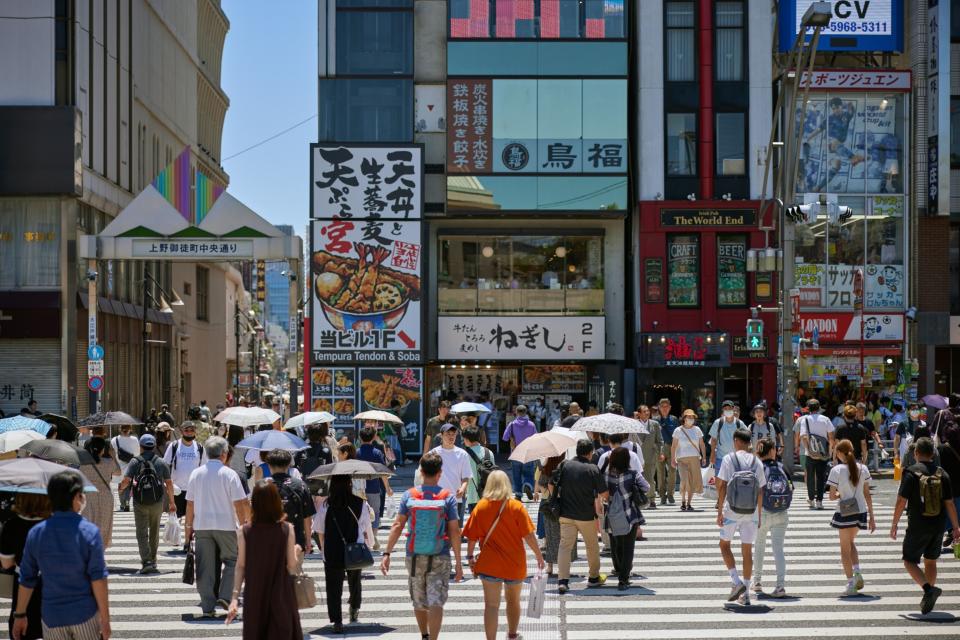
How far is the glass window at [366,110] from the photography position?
1452 inches

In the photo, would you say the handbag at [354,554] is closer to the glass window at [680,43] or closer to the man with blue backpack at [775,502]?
the man with blue backpack at [775,502]

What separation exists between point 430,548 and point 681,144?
30.5 m

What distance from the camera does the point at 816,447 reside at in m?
22.0

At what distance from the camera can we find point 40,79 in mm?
38375

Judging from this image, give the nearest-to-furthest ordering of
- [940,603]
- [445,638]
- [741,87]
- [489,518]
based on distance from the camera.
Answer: [489,518] → [445,638] → [940,603] → [741,87]

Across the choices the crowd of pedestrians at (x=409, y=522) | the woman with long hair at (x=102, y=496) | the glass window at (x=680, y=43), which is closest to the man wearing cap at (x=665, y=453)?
the crowd of pedestrians at (x=409, y=522)

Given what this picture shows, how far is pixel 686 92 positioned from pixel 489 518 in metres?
30.4

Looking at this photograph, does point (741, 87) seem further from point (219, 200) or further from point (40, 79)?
point (40, 79)

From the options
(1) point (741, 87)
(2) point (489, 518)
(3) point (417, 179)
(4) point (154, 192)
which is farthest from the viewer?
(1) point (741, 87)

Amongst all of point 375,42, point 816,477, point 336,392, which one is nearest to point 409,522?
point 816,477

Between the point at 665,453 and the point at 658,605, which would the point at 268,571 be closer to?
the point at 658,605

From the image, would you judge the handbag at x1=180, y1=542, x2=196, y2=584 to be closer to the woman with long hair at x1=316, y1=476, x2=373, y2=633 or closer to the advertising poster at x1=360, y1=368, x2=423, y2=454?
the woman with long hair at x1=316, y1=476, x2=373, y2=633

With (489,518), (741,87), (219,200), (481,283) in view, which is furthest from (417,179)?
(489,518)

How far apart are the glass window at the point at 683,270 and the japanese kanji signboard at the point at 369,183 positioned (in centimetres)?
836
